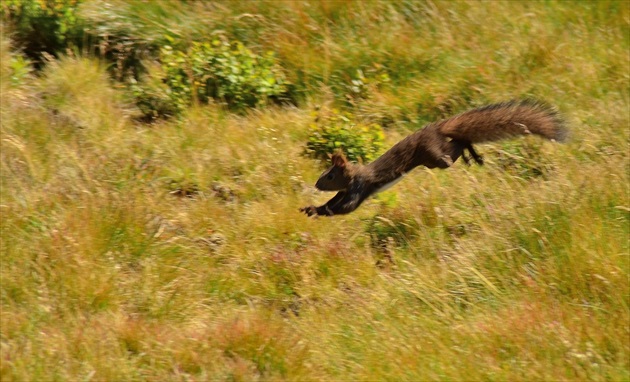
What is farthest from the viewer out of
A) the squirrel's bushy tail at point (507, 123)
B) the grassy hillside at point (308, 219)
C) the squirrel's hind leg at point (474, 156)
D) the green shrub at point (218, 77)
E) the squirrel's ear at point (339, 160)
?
the green shrub at point (218, 77)

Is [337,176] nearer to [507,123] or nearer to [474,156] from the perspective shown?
[474,156]

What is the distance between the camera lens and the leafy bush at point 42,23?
872 cm

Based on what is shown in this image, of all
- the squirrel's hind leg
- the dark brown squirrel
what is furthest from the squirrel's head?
the squirrel's hind leg

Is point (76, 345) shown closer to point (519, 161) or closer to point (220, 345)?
point (220, 345)

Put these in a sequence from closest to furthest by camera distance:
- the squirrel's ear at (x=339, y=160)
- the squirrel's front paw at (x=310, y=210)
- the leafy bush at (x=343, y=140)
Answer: the squirrel's front paw at (x=310, y=210) < the squirrel's ear at (x=339, y=160) < the leafy bush at (x=343, y=140)

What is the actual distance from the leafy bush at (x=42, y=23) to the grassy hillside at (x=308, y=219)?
0.39ft

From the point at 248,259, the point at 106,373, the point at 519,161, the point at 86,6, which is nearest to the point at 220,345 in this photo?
the point at 106,373

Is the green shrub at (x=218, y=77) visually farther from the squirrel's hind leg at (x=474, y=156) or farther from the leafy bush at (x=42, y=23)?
the squirrel's hind leg at (x=474, y=156)

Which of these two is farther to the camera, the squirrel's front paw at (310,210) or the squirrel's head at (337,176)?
the squirrel's head at (337,176)

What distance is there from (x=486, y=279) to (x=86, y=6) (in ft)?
16.6

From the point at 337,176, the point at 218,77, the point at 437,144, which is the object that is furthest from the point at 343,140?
the point at 218,77

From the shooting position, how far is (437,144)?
21.9 feet


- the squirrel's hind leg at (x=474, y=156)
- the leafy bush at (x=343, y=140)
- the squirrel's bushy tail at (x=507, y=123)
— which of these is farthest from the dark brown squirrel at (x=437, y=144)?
the leafy bush at (x=343, y=140)

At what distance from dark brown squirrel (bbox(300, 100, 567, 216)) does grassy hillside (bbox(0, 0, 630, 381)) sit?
0.24m
